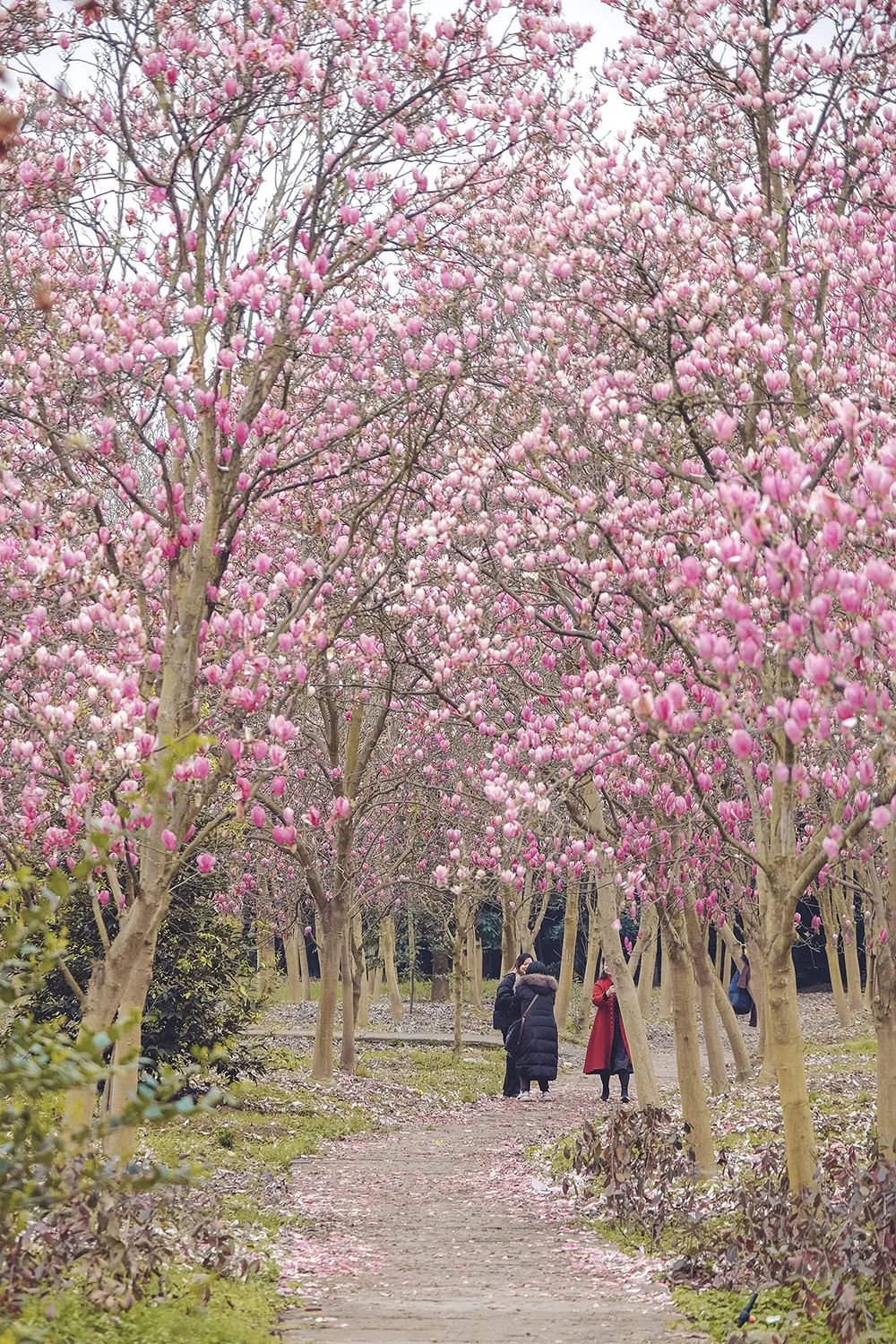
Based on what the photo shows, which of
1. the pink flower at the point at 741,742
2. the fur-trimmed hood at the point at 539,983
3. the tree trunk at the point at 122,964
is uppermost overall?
the pink flower at the point at 741,742

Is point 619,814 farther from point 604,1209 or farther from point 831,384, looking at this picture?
point 831,384

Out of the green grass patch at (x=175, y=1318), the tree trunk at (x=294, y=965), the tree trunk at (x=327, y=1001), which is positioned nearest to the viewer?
the green grass patch at (x=175, y=1318)

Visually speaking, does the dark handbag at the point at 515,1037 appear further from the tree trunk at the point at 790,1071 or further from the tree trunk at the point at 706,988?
the tree trunk at the point at 790,1071

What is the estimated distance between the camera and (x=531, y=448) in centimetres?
1032

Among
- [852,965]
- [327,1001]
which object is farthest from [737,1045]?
[852,965]

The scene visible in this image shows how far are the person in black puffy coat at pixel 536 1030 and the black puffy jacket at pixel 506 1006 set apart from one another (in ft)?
0.40

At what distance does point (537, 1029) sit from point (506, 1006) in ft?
1.75

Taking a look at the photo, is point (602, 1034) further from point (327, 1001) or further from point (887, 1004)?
point (887, 1004)

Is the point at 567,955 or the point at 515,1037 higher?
the point at 567,955

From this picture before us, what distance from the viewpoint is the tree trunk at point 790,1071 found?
27.2 ft

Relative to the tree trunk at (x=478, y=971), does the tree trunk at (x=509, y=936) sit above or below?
above

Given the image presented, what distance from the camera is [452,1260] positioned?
9672 millimetres

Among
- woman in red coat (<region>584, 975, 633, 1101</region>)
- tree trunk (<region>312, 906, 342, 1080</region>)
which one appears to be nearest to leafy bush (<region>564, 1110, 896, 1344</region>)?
woman in red coat (<region>584, 975, 633, 1101</region>)

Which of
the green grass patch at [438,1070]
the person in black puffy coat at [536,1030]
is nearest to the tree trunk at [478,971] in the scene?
the green grass patch at [438,1070]
